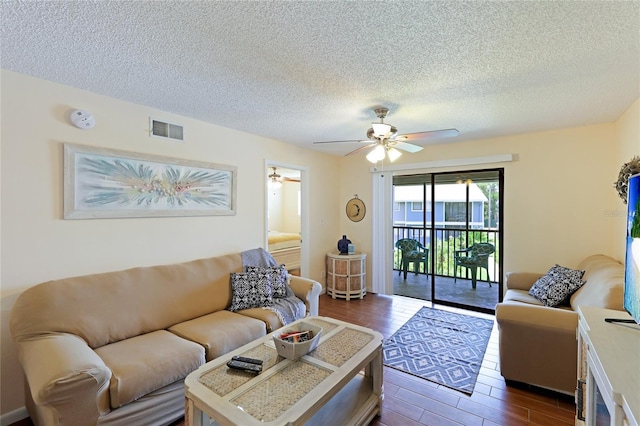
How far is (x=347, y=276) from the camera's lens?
4.50m

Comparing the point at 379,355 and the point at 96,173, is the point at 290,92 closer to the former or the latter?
the point at 96,173

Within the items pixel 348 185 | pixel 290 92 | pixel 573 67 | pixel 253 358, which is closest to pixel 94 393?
pixel 253 358

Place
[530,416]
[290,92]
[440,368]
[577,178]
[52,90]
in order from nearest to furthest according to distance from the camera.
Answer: [530,416]
[52,90]
[290,92]
[440,368]
[577,178]

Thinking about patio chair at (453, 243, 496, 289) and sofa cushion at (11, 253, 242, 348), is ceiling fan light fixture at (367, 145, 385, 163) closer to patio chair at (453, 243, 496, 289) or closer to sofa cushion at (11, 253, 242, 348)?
sofa cushion at (11, 253, 242, 348)

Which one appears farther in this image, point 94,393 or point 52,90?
point 52,90

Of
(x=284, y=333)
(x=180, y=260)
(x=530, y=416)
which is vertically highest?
(x=180, y=260)

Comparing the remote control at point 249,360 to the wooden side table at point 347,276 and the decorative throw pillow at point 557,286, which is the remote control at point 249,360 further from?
the wooden side table at point 347,276

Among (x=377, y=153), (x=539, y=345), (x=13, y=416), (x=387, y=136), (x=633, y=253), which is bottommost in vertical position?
(x=13, y=416)

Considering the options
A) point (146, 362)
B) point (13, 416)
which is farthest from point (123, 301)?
point (13, 416)

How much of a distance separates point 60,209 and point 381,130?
2656mm

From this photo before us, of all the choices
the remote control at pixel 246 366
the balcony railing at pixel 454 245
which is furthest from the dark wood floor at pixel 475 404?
the balcony railing at pixel 454 245

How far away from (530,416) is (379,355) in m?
1.11

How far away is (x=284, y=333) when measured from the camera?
2018 millimetres

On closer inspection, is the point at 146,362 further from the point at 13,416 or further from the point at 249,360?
the point at 13,416
